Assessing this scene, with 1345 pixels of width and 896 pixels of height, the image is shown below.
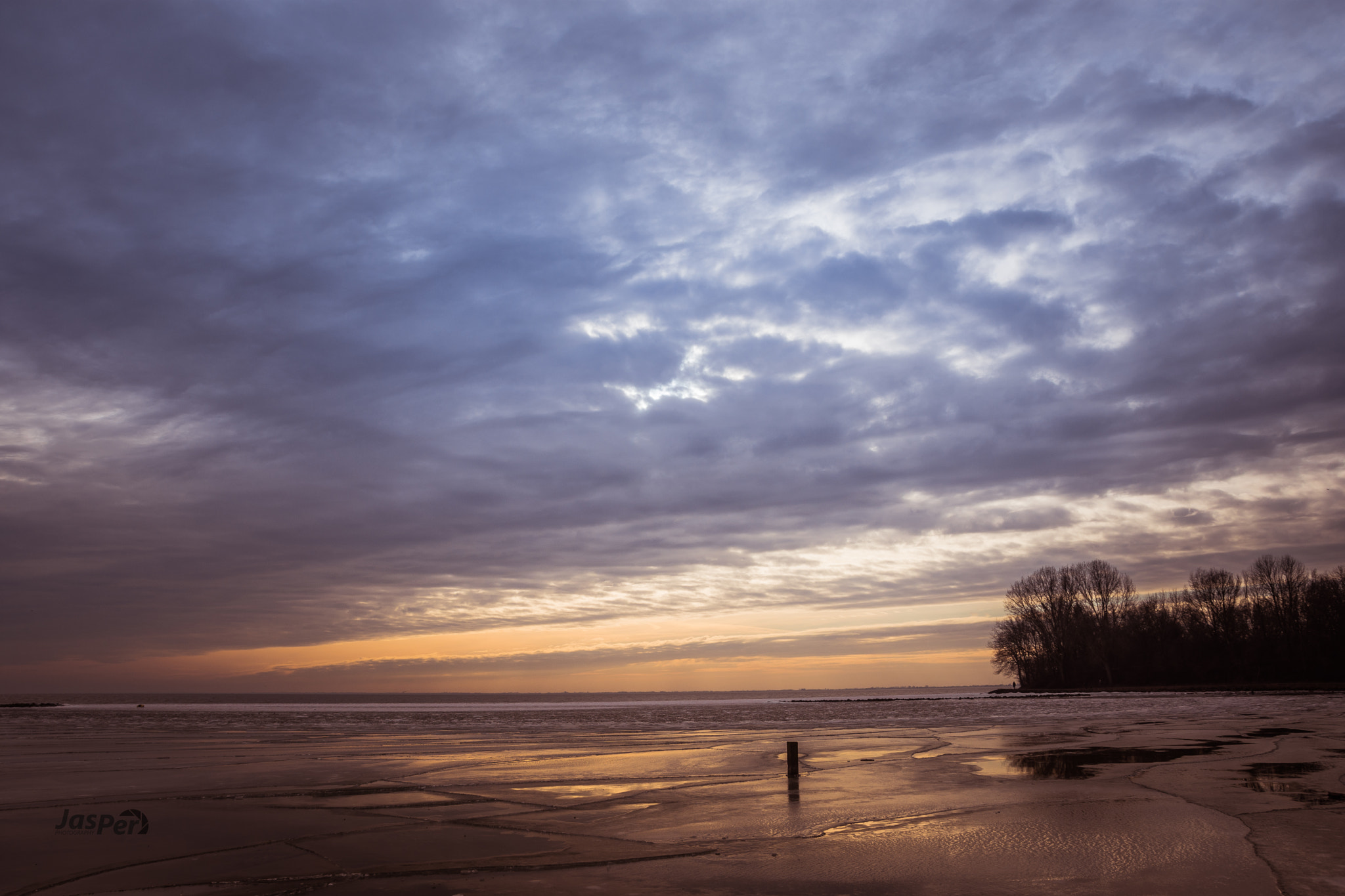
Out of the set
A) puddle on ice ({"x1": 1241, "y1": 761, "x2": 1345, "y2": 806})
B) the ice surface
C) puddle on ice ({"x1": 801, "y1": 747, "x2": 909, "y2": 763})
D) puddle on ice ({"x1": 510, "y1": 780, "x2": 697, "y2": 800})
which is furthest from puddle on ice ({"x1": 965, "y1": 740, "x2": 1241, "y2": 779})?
puddle on ice ({"x1": 510, "y1": 780, "x2": 697, "y2": 800})

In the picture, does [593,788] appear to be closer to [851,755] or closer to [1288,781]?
[851,755]

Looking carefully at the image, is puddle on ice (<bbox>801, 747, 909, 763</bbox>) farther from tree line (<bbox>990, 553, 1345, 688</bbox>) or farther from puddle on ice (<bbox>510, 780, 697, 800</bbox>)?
tree line (<bbox>990, 553, 1345, 688</bbox>)

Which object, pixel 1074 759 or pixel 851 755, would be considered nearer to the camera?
pixel 1074 759

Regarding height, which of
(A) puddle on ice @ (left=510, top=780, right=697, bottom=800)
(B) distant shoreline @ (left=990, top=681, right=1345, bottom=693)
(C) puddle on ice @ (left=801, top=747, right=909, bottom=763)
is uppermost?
(A) puddle on ice @ (left=510, top=780, right=697, bottom=800)

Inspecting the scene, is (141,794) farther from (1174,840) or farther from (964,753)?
(964,753)

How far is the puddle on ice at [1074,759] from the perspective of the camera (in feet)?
57.1

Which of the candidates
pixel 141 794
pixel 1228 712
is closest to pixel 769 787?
pixel 141 794

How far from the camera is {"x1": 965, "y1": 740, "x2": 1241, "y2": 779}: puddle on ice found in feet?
57.1

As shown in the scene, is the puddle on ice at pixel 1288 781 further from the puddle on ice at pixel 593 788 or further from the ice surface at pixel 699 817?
the puddle on ice at pixel 593 788

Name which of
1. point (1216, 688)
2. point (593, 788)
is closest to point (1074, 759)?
point (593, 788)

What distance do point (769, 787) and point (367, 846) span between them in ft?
27.3

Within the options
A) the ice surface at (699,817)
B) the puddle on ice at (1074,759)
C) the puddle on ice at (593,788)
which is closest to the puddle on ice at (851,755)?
the ice surface at (699,817)

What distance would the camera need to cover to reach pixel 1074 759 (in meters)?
20.0

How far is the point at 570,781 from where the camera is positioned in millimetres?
17578
